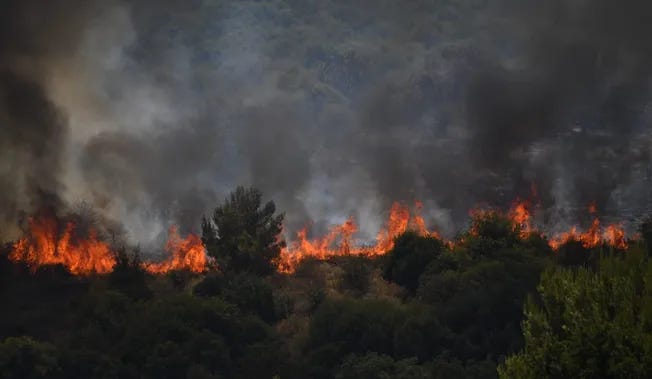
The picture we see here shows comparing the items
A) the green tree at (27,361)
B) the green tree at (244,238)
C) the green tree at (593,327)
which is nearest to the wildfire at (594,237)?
the green tree at (244,238)

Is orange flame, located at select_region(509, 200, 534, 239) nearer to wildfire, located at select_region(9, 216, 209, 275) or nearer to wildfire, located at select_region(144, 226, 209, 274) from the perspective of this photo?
wildfire, located at select_region(144, 226, 209, 274)

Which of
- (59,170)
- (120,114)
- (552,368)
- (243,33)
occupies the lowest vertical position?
(552,368)

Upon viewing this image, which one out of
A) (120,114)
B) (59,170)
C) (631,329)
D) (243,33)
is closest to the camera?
(631,329)

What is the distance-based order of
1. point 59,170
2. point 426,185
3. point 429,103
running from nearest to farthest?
point 59,170, point 426,185, point 429,103

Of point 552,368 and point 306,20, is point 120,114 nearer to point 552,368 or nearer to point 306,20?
point 306,20

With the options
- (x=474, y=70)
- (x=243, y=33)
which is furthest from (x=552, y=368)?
(x=243, y=33)

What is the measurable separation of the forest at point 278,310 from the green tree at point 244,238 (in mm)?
105

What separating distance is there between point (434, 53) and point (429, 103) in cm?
1217

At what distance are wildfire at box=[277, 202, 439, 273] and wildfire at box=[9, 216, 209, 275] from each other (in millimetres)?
8496

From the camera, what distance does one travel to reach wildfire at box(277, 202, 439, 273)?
8914 centimetres

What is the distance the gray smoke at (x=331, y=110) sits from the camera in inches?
4269

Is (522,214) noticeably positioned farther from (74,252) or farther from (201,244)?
(74,252)

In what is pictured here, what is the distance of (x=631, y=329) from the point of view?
32188 mm

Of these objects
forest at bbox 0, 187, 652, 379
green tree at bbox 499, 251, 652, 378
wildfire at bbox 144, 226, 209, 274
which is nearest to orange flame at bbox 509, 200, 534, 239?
forest at bbox 0, 187, 652, 379
